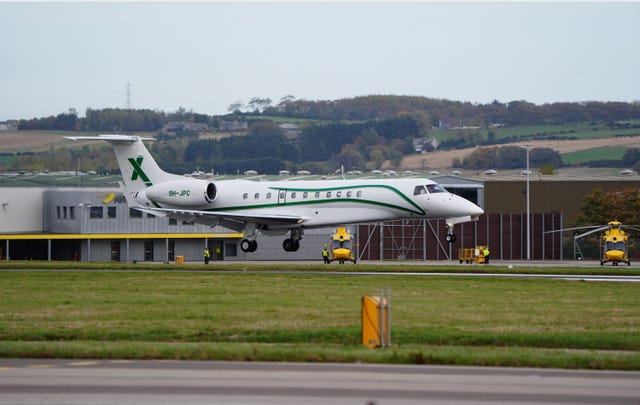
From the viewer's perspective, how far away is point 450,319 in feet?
77.7

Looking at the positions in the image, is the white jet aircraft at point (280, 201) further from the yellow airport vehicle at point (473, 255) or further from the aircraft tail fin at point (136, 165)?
the yellow airport vehicle at point (473, 255)

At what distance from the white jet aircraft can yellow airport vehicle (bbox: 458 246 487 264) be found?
13.8 meters

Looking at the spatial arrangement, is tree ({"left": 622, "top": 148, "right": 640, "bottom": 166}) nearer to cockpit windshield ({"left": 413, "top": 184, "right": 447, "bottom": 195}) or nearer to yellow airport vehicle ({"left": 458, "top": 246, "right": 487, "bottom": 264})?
yellow airport vehicle ({"left": 458, "top": 246, "right": 487, "bottom": 264})

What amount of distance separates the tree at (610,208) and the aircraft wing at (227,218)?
32737mm

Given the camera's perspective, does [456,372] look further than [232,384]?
Yes

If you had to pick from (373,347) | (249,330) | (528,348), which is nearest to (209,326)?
(249,330)

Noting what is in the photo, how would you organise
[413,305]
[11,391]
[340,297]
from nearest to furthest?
[11,391] < [413,305] < [340,297]

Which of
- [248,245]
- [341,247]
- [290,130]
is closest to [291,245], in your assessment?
[248,245]

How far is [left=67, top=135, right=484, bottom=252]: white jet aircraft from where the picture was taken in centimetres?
4612

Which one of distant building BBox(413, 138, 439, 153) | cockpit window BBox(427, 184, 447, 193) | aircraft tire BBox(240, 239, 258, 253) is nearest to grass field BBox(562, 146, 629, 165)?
distant building BBox(413, 138, 439, 153)

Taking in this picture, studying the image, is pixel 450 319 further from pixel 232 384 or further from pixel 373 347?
pixel 232 384

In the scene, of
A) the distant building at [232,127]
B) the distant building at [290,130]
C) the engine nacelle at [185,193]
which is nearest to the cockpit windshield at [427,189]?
the engine nacelle at [185,193]

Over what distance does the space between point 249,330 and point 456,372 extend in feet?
21.3

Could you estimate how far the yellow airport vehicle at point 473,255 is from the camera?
2373 inches
